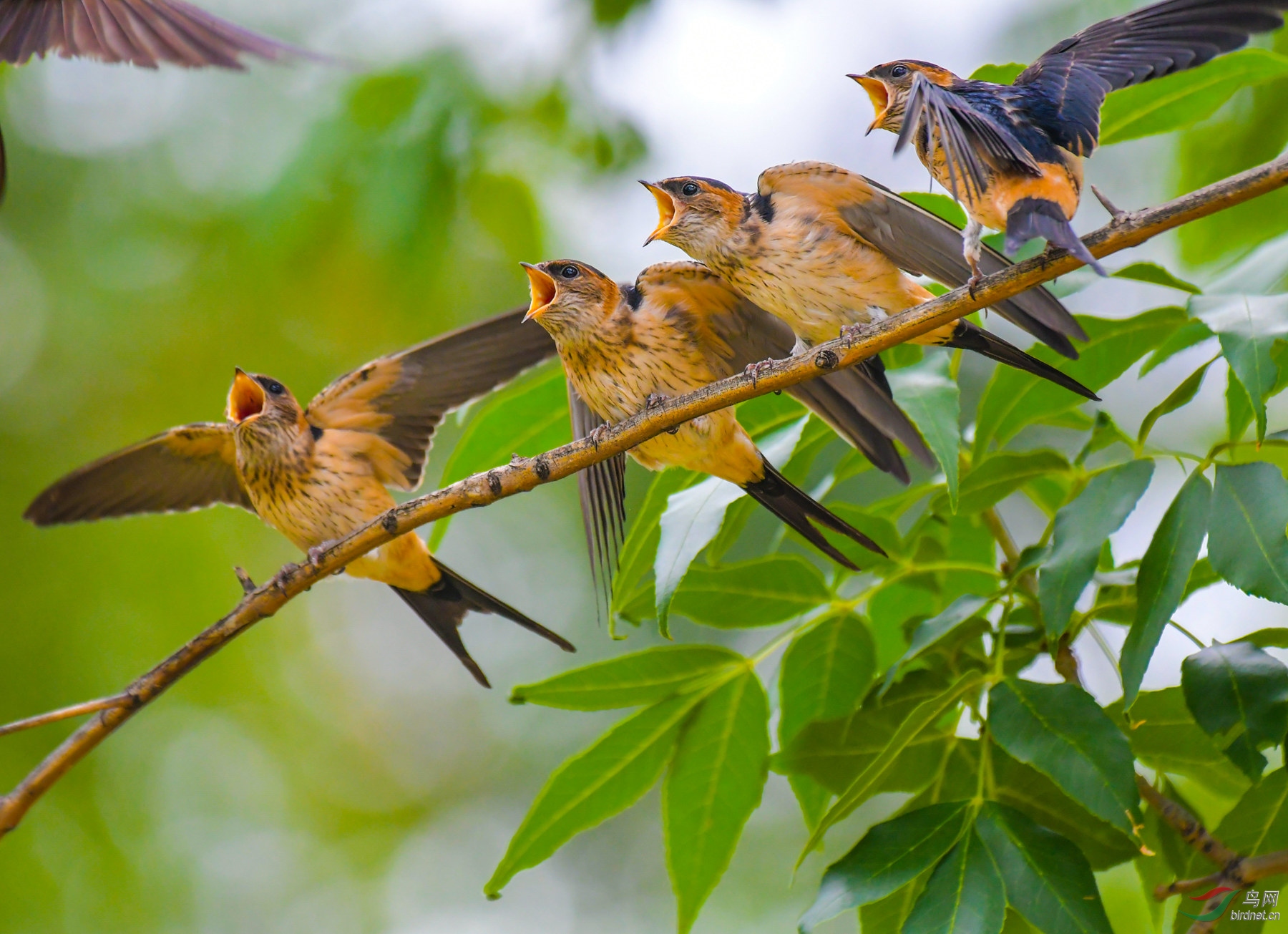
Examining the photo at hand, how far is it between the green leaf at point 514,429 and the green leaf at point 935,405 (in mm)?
807

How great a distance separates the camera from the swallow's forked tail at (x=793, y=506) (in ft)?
6.72

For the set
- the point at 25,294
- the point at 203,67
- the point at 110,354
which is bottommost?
the point at 203,67

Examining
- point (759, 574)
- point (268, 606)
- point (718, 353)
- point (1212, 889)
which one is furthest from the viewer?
point (718, 353)

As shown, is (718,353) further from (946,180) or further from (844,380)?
(946,180)

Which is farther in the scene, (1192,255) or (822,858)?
(822,858)

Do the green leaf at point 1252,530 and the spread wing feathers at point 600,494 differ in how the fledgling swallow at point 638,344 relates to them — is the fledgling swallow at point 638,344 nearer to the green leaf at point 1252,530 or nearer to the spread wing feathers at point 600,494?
the spread wing feathers at point 600,494

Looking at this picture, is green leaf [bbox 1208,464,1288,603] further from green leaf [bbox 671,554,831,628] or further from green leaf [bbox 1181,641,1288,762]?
green leaf [bbox 671,554,831,628]

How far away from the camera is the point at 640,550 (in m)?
2.17

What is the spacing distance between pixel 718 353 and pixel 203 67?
1164 millimetres

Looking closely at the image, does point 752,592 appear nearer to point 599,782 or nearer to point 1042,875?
point 599,782

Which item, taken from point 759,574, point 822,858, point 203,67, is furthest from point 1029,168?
point 822,858

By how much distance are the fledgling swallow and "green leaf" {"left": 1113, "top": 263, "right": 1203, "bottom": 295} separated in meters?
0.69

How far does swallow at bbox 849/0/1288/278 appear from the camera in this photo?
1229 mm

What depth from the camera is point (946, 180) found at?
1.31m
